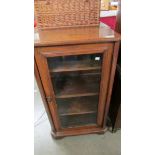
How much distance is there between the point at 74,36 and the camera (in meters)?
0.91

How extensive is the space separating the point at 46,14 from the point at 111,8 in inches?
35.5

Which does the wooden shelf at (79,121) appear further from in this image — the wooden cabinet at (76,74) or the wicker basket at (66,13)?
the wicker basket at (66,13)

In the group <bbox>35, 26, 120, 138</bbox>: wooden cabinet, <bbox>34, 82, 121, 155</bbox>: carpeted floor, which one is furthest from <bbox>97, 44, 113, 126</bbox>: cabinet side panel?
<bbox>34, 82, 121, 155</bbox>: carpeted floor

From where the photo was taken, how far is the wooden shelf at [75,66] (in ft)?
3.43

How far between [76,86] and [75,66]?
0.26m

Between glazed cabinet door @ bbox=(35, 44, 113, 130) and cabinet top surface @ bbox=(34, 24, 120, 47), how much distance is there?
4 centimetres

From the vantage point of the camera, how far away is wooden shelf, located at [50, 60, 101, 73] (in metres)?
1.04

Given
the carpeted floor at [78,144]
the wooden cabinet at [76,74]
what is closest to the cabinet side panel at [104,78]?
the wooden cabinet at [76,74]

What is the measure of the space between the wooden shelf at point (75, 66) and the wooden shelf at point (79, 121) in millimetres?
580

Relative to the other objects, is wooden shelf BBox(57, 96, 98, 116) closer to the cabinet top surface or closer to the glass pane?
the glass pane
